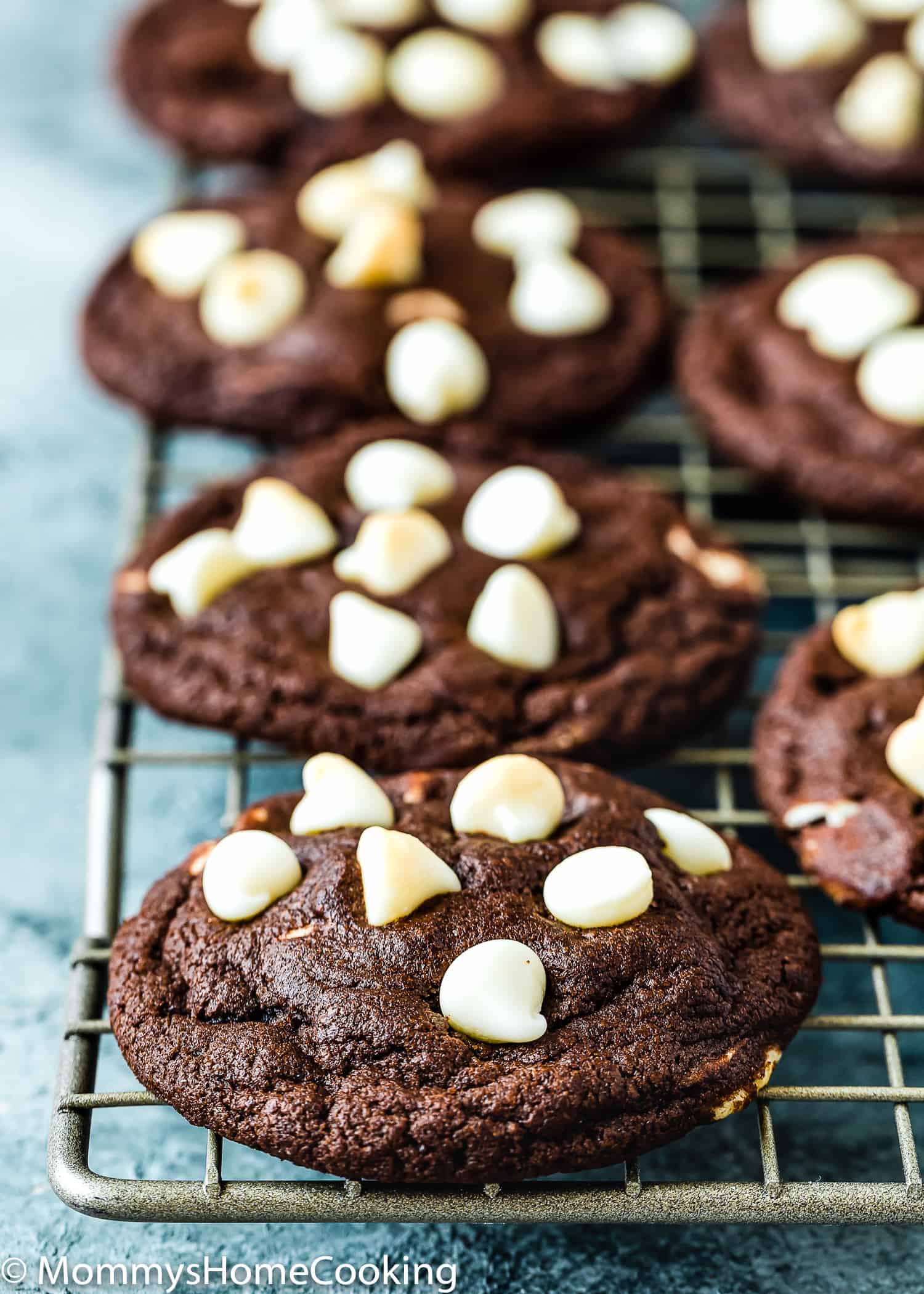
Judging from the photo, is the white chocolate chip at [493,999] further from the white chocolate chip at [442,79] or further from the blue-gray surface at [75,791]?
the white chocolate chip at [442,79]

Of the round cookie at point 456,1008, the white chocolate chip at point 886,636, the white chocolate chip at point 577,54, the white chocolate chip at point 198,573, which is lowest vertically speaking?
the round cookie at point 456,1008

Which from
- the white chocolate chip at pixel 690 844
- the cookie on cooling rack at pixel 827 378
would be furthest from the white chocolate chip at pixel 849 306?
the white chocolate chip at pixel 690 844

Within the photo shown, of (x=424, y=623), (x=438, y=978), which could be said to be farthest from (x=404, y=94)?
(x=438, y=978)

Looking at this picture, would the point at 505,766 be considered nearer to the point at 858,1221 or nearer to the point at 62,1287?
the point at 858,1221

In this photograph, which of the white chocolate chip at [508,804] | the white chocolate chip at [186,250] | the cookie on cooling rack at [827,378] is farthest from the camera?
the white chocolate chip at [186,250]

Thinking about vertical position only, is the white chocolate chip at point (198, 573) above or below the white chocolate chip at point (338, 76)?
below

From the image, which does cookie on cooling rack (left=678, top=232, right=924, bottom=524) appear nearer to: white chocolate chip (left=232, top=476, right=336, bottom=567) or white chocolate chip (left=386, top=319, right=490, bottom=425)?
white chocolate chip (left=386, top=319, right=490, bottom=425)
